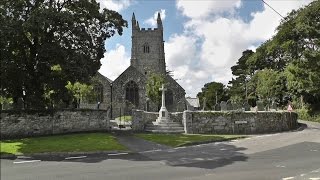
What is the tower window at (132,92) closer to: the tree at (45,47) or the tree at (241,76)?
the tree at (241,76)

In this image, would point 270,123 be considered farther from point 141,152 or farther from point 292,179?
point 292,179

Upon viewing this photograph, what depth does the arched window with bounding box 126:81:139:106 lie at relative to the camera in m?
66.6

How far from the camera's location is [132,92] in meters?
66.9

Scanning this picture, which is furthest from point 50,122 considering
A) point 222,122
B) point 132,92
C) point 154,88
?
point 132,92

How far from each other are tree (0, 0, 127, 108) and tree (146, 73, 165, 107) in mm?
32727

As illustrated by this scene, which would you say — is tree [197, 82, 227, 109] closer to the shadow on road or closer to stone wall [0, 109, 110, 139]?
stone wall [0, 109, 110, 139]

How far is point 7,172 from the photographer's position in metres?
10.7

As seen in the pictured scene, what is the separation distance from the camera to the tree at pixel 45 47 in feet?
75.3

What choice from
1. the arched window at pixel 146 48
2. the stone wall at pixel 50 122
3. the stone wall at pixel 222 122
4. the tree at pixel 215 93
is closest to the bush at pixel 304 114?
the stone wall at pixel 222 122

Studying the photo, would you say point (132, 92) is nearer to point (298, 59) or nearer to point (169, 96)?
point (169, 96)

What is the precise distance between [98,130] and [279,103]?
38.0 m

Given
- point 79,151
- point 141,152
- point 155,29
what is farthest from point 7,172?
point 155,29

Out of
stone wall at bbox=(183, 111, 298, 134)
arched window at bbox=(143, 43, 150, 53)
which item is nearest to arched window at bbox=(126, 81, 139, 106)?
arched window at bbox=(143, 43, 150, 53)

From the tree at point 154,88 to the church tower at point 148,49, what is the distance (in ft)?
63.8
